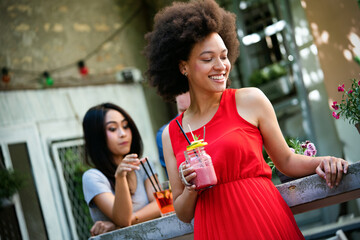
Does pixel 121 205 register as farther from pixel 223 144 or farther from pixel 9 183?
pixel 9 183

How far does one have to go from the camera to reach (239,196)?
72.7 inches

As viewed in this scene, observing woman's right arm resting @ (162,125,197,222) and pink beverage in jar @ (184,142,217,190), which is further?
woman's right arm resting @ (162,125,197,222)

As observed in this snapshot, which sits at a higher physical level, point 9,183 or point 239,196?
point 9,183

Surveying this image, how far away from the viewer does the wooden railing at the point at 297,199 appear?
187 cm

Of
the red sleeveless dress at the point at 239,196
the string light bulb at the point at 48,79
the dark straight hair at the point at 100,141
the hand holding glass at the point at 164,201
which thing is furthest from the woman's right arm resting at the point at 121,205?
the string light bulb at the point at 48,79

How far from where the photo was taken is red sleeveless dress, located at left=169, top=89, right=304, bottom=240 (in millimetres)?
1803

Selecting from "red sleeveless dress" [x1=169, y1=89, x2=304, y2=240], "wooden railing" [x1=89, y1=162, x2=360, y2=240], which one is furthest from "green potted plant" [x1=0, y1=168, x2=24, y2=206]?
"red sleeveless dress" [x1=169, y1=89, x2=304, y2=240]

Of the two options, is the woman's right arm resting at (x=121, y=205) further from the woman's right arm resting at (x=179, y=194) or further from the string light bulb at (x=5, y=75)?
the string light bulb at (x=5, y=75)

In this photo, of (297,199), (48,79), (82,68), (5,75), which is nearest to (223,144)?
(297,199)

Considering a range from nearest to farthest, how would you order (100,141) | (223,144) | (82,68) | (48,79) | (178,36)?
(223,144) < (178,36) < (100,141) < (48,79) < (82,68)

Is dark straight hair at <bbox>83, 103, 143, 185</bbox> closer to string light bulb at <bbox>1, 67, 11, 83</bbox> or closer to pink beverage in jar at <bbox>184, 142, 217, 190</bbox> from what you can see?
pink beverage in jar at <bbox>184, 142, 217, 190</bbox>

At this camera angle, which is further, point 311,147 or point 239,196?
point 311,147

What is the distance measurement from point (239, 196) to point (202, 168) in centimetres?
21

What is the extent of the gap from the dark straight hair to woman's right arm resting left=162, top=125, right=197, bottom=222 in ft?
2.85
